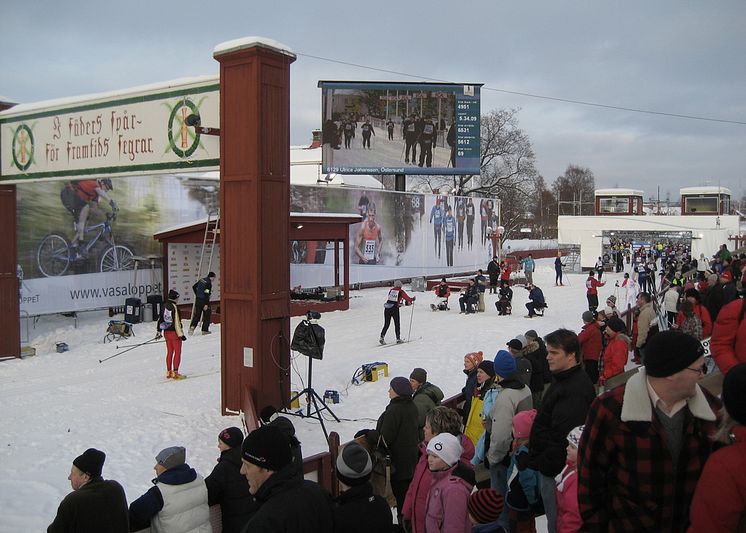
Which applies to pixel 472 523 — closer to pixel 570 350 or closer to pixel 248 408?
pixel 570 350

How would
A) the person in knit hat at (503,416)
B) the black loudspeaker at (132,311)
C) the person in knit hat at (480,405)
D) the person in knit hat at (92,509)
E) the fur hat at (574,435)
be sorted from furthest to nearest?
1. the black loudspeaker at (132,311)
2. the person in knit hat at (480,405)
3. the person in knit hat at (503,416)
4. the fur hat at (574,435)
5. the person in knit hat at (92,509)

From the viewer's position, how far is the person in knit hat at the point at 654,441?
2.54 metres

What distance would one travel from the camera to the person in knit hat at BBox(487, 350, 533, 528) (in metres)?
→ 5.18

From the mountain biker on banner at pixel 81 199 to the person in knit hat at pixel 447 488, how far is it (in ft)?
54.9

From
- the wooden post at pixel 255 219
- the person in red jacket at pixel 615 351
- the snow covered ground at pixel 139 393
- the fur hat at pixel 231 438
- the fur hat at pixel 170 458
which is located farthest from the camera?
the wooden post at pixel 255 219

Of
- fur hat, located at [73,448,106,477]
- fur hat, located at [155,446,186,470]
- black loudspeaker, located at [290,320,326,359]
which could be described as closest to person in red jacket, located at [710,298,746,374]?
fur hat, located at [155,446,186,470]

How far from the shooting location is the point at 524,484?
456cm

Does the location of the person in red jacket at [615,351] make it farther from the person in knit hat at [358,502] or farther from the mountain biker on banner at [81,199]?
the mountain biker on banner at [81,199]

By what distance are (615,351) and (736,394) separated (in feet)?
20.6

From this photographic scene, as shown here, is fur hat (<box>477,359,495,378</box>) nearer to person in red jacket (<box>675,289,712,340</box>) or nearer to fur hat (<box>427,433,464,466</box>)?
fur hat (<box>427,433,464,466</box>)

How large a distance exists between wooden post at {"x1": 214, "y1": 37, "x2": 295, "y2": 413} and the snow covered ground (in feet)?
2.63

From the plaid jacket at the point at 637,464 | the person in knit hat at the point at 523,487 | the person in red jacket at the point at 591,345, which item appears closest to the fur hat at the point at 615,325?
the person in red jacket at the point at 591,345

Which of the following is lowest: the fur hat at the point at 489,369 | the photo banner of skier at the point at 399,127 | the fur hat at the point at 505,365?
the fur hat at the point at 489,369

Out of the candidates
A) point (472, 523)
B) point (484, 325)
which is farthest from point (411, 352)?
point (472, 523)
